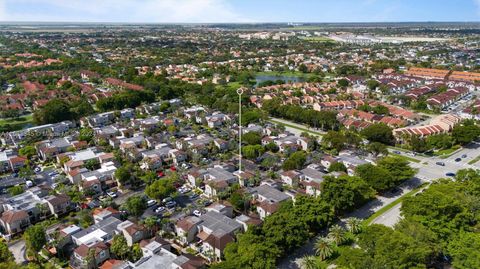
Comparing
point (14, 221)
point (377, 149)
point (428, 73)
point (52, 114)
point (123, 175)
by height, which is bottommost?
point (14, 221)

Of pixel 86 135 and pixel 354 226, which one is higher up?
pixel 86 135

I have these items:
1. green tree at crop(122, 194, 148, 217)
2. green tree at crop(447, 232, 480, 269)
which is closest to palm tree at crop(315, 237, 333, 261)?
green tree at crop(447, 232, 480, 269)

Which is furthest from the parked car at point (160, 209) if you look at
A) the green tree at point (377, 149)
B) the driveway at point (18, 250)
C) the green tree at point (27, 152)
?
the green tree at point (377, 149)

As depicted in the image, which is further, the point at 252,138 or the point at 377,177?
the point at 252,138

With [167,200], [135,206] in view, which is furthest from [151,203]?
[135,206]

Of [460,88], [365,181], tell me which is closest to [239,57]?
[460,88]

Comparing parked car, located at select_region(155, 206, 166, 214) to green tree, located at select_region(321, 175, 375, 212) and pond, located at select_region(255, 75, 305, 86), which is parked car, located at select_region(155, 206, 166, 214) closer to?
green tree, located at select_region(321, 175, 375, 212)

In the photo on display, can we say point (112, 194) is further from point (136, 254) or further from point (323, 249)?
point (323, 249)
